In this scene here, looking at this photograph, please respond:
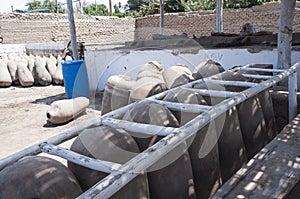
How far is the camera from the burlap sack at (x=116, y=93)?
12.1 feet

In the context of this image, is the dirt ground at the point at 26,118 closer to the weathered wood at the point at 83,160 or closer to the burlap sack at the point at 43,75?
the burlap sack at the point at 43,75

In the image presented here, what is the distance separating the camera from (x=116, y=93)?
3.83m

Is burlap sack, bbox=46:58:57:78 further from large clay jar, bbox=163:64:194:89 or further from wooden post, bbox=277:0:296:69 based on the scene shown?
wooden post, bbox=277:0:296:69

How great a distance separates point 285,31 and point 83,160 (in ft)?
9.92

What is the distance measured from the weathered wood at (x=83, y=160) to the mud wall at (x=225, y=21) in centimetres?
1159

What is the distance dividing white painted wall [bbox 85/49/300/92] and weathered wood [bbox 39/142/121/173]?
335cm

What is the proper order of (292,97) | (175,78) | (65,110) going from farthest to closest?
(65,110) → (175,78) → (292,97)

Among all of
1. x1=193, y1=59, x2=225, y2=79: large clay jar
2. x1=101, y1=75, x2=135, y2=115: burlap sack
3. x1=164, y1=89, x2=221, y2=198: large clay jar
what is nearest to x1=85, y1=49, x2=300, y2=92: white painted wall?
x1=193, y1=59, x2=225, y2=79: large clay jar

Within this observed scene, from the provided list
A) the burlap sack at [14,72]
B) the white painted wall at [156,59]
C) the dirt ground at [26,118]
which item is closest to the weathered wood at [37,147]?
the dirt ground at [26,118]

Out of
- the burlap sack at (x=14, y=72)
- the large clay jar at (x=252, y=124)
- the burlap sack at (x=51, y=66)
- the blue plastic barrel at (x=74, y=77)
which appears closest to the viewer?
the large clay jar at (x=252, y=124)

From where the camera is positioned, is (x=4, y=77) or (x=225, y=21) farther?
(x=225, y=21)

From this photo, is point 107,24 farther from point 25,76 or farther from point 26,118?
point 26,118

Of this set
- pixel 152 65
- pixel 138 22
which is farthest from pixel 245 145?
pixel 138 22

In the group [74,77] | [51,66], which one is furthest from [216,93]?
[51,66]
